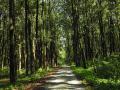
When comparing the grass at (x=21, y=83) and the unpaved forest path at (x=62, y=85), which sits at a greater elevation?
the grass at (x=21, y=83)

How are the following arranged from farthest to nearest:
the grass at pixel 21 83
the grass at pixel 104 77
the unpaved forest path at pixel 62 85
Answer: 1. the unpaved forest path at pixel 62 85
2. the grass at pixel 21 83
3. the grass at pixel 104 77

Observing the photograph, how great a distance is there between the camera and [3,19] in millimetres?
54906

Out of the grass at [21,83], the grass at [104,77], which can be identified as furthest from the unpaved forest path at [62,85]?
the grass at [21,83]

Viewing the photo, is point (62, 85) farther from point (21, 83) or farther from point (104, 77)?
point (104, 77)

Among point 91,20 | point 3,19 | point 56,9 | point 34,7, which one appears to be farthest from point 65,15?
point 34,7

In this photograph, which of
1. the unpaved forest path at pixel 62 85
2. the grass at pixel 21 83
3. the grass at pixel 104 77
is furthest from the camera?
the unpaved forest path at pixel 62 85

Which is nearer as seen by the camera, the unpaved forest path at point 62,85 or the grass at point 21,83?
the grass at point 21,83

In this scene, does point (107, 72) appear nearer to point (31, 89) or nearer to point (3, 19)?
point (31, 89)

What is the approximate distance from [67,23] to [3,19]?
21.4 m

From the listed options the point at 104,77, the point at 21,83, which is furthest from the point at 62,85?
the point at 104,77

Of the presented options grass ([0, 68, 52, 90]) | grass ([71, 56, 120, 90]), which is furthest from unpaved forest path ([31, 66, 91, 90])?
grass ([0, 68, 52, 90])

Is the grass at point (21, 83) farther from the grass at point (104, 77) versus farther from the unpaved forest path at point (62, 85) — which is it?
the grass at point (104, 77)

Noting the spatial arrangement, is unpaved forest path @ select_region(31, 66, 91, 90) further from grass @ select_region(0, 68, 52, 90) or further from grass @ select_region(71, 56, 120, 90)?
grass @ select_region(0, 68, 52, 90)

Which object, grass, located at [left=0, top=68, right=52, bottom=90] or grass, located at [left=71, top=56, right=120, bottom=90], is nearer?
grass, located at [left=71, top=56, right=120, bottom=90]
